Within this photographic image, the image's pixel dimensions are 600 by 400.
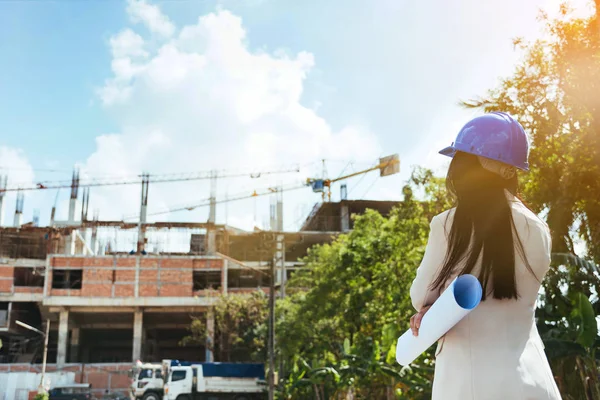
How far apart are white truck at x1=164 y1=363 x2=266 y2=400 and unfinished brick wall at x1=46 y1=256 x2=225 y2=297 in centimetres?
1465

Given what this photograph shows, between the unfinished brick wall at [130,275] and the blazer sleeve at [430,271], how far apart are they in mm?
41483

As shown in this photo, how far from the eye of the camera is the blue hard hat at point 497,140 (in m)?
1.90

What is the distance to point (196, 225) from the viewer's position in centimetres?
4809

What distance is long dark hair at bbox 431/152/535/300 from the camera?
1.81m

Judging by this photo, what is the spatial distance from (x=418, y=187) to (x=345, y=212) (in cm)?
3737

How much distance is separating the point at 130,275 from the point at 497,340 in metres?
44.0

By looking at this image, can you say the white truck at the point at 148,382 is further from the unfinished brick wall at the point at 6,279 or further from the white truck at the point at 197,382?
the unfinished brick wall at the point at 6,279

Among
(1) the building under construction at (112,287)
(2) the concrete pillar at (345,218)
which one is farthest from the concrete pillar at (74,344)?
(2) the concrete pillar at (345,218)

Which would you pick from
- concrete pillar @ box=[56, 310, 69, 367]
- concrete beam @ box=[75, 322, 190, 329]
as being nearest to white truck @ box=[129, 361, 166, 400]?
concrete pillar @ box=[56, 310, 69, 367]

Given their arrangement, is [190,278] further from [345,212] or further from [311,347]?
[311,347]

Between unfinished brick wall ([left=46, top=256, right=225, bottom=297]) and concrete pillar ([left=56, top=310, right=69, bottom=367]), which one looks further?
unfinished brick wall ([left=46, top=256, right=225, bottom=297])

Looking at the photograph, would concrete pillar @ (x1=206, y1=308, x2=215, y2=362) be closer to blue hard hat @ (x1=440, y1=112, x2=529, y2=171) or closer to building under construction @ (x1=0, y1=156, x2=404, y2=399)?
building under construction @ (x1=0, y1=156, x2=404, y2=399)

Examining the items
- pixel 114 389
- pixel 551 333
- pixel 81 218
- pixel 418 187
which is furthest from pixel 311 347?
pixel 81 218

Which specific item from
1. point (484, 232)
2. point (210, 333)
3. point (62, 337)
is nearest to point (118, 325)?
point (62, 337)
